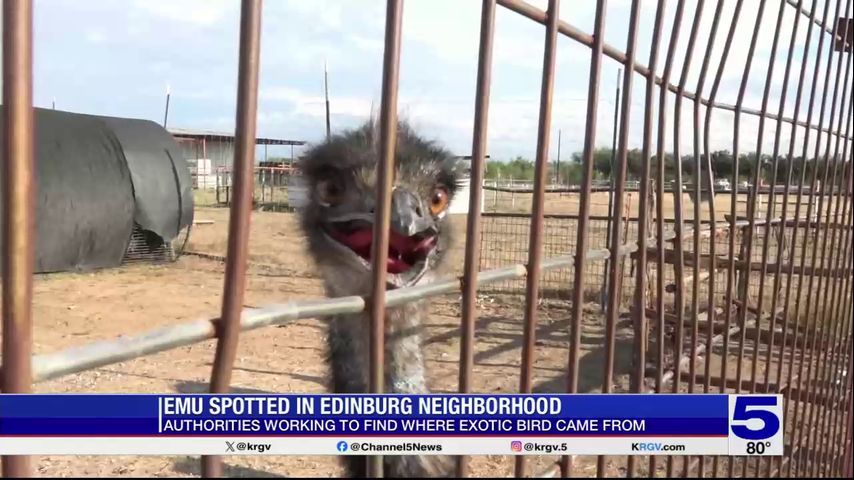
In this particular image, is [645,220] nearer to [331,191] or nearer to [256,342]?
[331,191]

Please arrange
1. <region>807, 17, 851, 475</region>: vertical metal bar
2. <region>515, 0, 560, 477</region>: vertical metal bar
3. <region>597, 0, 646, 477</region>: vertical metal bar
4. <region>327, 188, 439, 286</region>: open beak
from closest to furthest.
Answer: <region>515, 0, 560, 477</region>: vertical metal bar → <region>327, 188, 439, 286</region>: open beak → <region>597, 0, 646, 477</region>: vertical metal bar → <region>807, 17, 851, 475</region>: vertical metal bar

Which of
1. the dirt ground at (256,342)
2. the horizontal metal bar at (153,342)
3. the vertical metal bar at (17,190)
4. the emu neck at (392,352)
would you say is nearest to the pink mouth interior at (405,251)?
the emu neck at (392,352)

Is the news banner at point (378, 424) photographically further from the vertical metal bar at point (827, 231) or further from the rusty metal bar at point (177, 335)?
the vertical metal bar at point (827, 231)

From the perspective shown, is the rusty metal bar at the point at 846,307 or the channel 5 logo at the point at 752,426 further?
the rusty metal bar at the point at 846,307

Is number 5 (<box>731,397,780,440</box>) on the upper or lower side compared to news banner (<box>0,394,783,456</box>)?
lower

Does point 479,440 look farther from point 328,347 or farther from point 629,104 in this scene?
point 328,347

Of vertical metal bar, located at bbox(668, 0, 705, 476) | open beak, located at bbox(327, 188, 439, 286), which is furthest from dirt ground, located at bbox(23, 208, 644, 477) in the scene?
vertical metal bar, located at bbox(668, 0, 705, 476)

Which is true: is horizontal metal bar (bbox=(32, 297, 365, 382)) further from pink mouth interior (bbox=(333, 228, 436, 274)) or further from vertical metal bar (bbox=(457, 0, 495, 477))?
pink mouth interior (bbox=(333, 228, 436, 274))

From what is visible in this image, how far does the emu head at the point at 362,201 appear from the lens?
153cm

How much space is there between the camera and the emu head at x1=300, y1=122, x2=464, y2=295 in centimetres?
153

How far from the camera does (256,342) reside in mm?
6273

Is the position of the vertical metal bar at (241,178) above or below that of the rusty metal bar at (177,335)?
above

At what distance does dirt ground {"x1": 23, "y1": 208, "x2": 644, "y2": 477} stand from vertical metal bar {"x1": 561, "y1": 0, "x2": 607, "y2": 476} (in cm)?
95

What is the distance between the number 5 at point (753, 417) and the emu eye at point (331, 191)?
105cm
